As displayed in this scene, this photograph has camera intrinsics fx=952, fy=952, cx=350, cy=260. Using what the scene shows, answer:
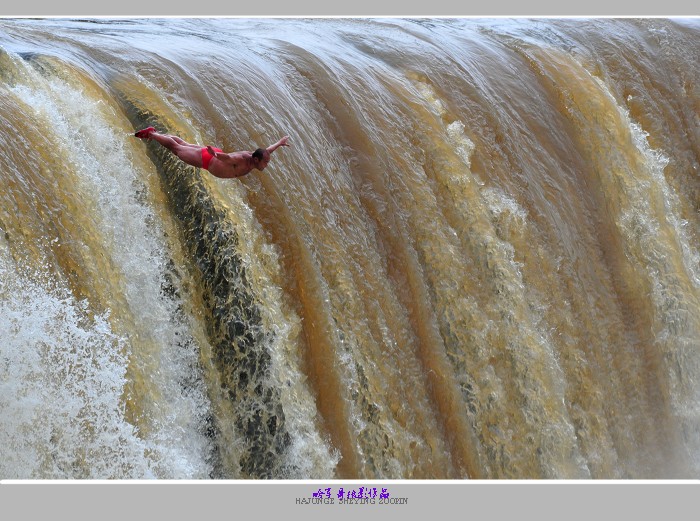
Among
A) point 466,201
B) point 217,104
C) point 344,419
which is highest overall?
point 217,104

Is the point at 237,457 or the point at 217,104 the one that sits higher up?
the point at 217,104

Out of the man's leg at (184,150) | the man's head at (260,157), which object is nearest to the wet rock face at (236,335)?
the man's leg at (184,150)

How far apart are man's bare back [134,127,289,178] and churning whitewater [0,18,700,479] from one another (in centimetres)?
43

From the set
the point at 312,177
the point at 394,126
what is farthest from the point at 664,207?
the point at 312,177

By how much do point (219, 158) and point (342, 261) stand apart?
40.0 inches

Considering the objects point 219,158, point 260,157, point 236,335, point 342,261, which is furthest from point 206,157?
point 342,261

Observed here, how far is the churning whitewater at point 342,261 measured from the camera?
161 inches

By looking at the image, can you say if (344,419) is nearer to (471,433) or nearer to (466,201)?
(471,433)

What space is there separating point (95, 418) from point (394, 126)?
8.07 feet

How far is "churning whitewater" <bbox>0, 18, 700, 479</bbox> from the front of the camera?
4078 mm

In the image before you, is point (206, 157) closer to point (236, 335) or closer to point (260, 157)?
point (260, 157)

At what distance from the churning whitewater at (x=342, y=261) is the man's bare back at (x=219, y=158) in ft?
1.41

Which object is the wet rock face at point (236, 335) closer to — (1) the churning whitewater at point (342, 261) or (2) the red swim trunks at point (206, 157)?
(1) the churning whitewater at point (342, 261)

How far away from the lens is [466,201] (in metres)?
5.30
